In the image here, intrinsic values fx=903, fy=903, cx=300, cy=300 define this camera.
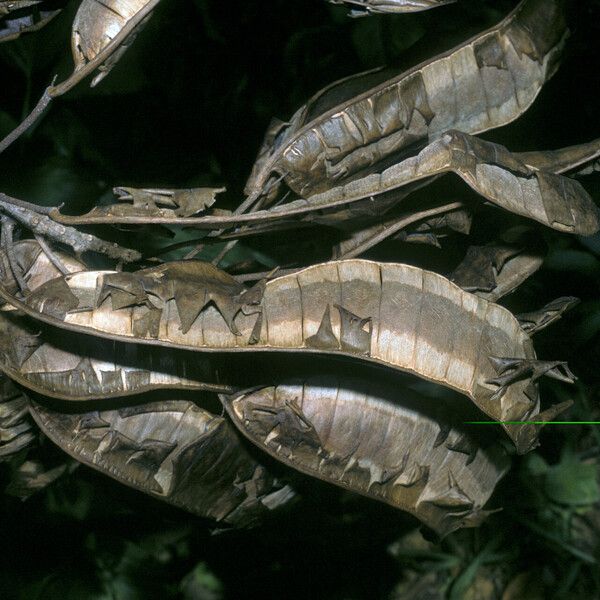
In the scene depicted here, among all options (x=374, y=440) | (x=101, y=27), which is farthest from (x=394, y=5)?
(x=374, y=440)

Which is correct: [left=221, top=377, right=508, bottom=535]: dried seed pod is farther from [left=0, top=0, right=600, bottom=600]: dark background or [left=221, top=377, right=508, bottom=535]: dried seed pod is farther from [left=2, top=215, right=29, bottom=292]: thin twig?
[left=2, top=215, right=29, bottom=292]: thin twig

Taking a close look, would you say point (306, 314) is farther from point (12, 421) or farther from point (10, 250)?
point (12, 421)

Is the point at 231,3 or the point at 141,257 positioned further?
the point at 231,3

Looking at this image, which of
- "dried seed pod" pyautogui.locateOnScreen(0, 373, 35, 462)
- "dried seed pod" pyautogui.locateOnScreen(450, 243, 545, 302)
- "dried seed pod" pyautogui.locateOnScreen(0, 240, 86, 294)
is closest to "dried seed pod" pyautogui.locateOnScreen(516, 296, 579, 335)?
"dried seed pod" pyautogui.locateOnScreen(450, 243, 545, 302)

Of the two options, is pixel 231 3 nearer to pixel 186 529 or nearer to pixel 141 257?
pixel 141 257

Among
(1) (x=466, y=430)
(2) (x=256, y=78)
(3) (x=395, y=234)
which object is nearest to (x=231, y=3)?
(2) (x=256, y=78)
